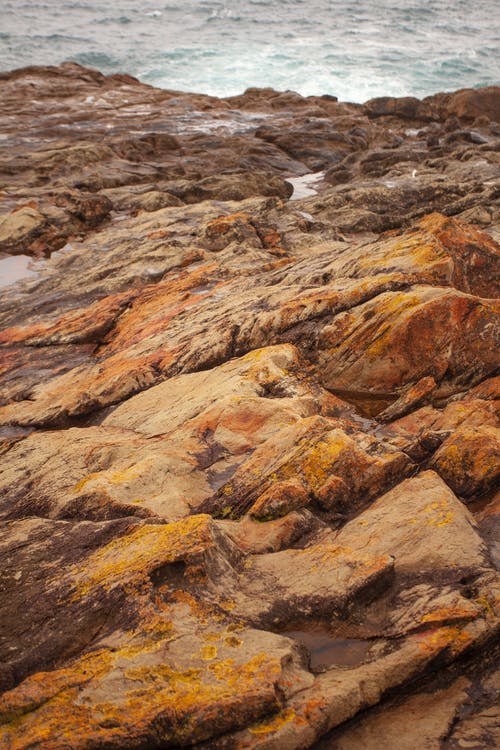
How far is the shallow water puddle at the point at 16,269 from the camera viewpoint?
90.2 ft

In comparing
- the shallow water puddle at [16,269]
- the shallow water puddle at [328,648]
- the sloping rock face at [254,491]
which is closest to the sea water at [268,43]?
the shallow water puddle at [16,269]

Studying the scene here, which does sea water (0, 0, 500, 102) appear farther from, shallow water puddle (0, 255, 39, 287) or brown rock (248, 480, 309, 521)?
brown rock (248, 480, 309, 521)

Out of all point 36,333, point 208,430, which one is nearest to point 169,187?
point 36,333

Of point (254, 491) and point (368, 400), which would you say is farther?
point (368, 400)

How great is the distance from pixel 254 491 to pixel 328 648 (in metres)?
3.13

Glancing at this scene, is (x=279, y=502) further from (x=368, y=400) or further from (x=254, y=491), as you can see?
(x=368, y=400)

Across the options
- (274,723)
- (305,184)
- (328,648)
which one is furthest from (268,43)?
(274,723)

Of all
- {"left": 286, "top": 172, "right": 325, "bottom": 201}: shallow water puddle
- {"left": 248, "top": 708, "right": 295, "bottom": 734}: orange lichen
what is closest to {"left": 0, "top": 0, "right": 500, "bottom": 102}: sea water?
{"left": 286, "top": 172, "right": 325, "bottom": 201}: shallow water puddle

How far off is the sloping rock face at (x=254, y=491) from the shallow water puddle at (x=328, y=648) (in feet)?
0.10

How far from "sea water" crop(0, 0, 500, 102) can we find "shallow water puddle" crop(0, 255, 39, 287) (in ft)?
219

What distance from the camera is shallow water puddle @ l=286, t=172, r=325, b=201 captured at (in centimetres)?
3916

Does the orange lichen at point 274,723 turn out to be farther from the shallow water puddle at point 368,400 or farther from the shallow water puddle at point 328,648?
the shallow water puddle at point 368,400

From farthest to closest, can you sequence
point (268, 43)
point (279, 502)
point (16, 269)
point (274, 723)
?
point (268, 43) → point (16, 269) → point (279, 502) → point (274, 723)

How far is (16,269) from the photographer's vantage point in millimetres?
28578
